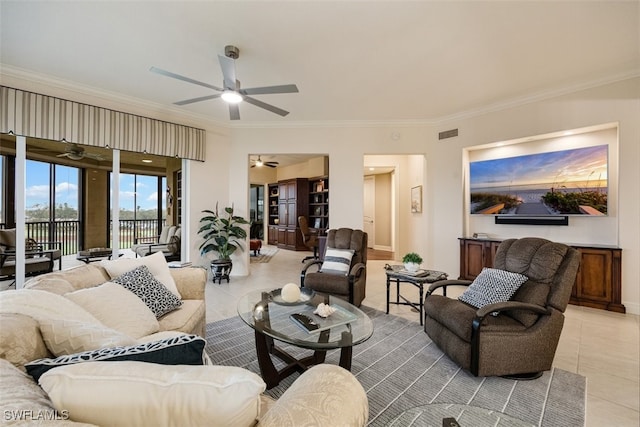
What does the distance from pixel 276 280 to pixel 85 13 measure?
13.6ft

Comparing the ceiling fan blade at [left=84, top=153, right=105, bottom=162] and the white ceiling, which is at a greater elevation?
the white ceiling

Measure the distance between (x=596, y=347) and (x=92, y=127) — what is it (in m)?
6.17

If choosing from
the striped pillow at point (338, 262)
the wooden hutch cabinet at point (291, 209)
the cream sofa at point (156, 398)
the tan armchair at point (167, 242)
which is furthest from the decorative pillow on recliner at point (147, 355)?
the wooden hutch cabinet at point (291, 209)

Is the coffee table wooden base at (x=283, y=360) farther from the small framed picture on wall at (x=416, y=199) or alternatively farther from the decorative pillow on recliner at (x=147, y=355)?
the small framed picture on wall at (x=416, y=199)

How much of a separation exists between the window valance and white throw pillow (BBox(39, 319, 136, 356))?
3456 mm

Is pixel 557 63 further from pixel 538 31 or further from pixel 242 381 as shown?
pixel 242 381

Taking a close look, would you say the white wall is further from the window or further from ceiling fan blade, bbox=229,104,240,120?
the window

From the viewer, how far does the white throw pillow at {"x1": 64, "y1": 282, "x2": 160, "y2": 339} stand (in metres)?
1.59

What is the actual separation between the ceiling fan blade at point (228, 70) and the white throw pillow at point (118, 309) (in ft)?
6.31

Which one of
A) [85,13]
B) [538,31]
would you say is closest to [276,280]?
[85,13]

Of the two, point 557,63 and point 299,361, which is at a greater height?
point 557,63

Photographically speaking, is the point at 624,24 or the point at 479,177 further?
the point at 479,177

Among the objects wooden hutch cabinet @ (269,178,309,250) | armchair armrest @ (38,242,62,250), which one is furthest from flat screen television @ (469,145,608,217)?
A: armchair armrest @ (38,242,62,250)

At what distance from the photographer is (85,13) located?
242 centimetres
